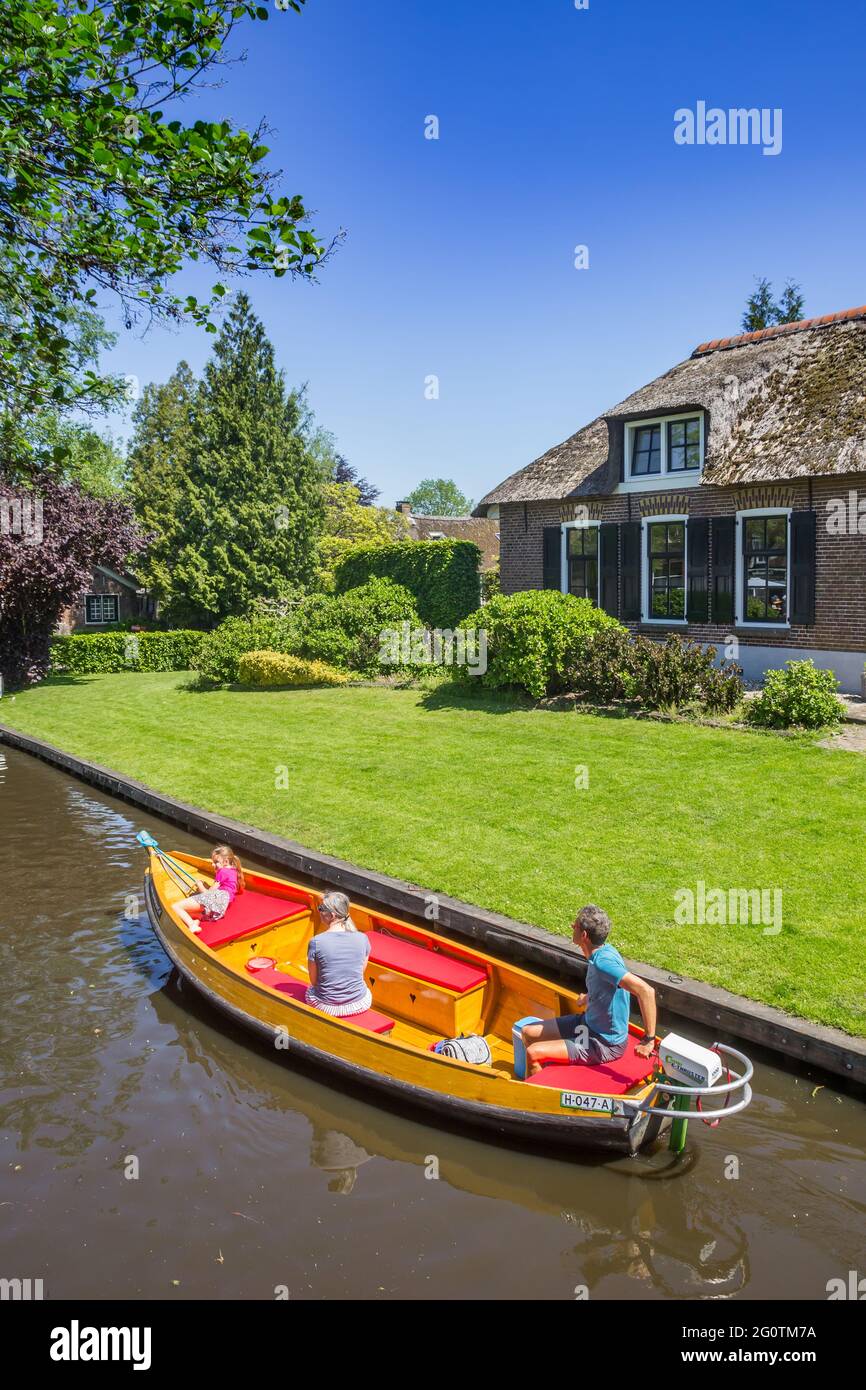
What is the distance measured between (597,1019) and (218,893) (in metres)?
4.51

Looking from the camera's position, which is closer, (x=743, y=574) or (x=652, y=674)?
(x=652, y=674)

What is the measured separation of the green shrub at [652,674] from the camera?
16.6 m

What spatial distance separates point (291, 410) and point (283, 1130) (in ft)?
116

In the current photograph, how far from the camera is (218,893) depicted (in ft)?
30.7

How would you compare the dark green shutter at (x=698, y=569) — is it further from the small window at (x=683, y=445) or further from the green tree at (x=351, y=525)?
the green tree at (x=351, y=525)

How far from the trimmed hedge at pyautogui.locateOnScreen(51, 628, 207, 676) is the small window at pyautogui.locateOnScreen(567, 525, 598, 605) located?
14835 mm

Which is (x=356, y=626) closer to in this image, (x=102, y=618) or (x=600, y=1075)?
(x=600, y=1075)

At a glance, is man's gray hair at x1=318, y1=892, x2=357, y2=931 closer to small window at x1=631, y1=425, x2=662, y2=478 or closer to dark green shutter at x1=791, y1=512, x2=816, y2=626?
dark green shutter at x1=791, y1=512, x2=816, y2=626

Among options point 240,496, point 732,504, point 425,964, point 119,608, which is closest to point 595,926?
point 425,964

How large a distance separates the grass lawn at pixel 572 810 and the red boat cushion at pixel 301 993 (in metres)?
2.13

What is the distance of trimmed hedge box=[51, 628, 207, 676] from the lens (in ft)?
108

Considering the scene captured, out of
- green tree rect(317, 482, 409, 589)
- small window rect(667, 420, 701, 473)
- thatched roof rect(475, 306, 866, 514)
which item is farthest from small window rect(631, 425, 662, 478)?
green tree rect(317, 482, 409, 589)

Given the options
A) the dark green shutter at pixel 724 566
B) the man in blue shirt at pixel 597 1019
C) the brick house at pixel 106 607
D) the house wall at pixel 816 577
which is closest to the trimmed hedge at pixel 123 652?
the brick house at pixel 106 607

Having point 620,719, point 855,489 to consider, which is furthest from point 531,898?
point 855,489
